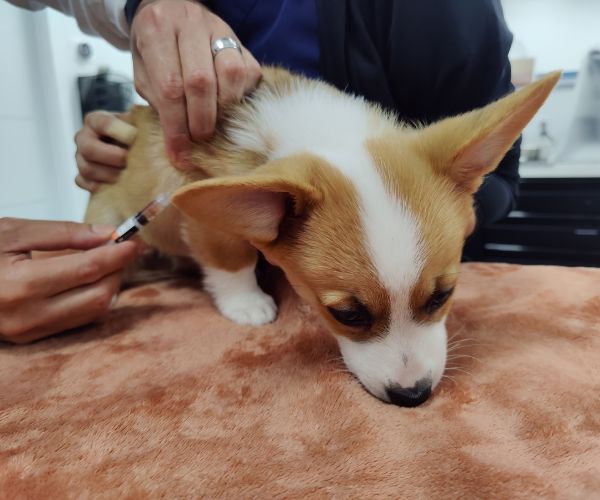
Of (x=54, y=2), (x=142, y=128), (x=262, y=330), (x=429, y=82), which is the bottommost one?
(x=262, y=330)

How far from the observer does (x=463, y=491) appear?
29.5 inches

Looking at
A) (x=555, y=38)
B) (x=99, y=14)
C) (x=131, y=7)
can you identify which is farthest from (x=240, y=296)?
(x=555, y=38)

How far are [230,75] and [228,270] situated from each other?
1.94 ft

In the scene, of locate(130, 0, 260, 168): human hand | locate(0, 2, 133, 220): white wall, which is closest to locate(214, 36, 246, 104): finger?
locate(130, 0, 260, 168): human hand

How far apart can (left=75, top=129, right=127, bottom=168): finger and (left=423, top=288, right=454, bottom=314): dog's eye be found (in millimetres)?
1271

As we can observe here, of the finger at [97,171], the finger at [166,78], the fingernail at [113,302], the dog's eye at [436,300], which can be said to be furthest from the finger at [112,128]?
the dog's eye at [436,300]

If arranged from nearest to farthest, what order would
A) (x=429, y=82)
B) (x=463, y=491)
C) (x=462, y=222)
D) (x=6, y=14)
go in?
(x=463, y=491) → (x=462, y=222) → (x=429, y=82) → (x=6, y=14)

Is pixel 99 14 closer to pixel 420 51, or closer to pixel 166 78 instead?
pixel 166 78

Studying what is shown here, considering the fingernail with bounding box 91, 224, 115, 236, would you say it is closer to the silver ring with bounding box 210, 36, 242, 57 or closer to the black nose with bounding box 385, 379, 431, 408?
the silver ring with bounding box 210, 36, 242, 57

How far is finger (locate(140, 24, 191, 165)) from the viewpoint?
1.33m

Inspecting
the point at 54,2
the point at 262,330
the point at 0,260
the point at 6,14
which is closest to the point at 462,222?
the point at 262,330

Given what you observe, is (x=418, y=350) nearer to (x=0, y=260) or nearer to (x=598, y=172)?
(x=0, y=260)

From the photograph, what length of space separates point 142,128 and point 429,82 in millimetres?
1064

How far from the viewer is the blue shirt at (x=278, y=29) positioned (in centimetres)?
183
